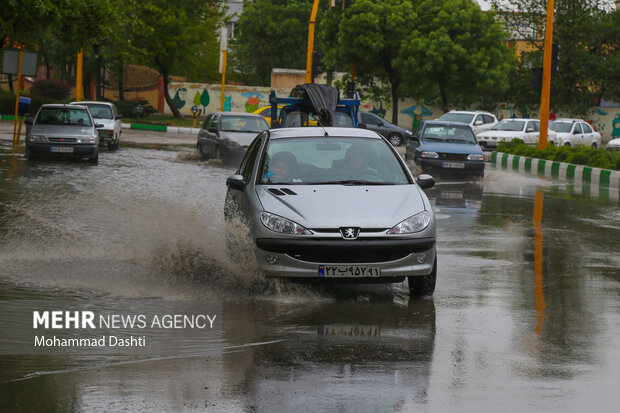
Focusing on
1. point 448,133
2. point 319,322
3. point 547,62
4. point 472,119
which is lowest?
point 319,322

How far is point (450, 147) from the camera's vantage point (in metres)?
22.9

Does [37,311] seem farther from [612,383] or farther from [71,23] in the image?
[71,23]

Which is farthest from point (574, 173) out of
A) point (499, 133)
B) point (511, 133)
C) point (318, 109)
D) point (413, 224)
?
point (413, 224)

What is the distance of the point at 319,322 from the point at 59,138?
1705cm

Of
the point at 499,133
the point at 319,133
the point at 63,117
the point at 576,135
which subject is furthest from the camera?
the point at 576,135

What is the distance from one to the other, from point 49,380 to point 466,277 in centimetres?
494

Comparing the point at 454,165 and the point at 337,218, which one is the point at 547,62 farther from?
the point at 337,218

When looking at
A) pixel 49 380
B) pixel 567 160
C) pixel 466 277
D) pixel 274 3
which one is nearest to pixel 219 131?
pixel 567 160

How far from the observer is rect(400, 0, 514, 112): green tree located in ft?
152

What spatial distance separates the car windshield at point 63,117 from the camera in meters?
23.5

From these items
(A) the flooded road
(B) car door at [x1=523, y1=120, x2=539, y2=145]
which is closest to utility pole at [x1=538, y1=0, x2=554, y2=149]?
(B) car door at [x1=523, y1=120, x2=539, y2=145]

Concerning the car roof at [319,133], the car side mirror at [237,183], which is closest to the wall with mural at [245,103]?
the car roof at [319,133]

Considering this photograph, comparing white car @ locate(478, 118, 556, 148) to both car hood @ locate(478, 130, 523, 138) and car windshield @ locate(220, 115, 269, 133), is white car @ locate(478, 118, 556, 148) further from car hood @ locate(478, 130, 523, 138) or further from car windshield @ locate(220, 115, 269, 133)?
car windshield @ locate(220, 115, 269, 133)

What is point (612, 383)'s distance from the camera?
562 centimetres
